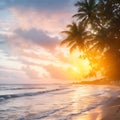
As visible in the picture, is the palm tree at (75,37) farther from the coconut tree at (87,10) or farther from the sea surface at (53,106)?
the sea surface at (53,106)

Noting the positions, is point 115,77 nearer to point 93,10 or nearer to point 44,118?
point 93,10

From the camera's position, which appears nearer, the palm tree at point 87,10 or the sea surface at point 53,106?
the sea surface at point 53,106

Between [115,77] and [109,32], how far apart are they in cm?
398

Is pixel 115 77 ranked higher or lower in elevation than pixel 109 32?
lower

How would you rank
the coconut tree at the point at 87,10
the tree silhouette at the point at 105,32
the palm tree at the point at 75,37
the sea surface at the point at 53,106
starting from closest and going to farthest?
1. the sea surface at the point at 53,106
2. the tree silhouette at the point at 105,32
3. the coconut tree at the point at 87,10
4. the palm tree at the point at 75,37

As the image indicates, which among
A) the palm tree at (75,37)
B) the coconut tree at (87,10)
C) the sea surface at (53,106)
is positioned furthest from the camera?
the palm tree at (75,37)

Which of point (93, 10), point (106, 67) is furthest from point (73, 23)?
point (106, 67)

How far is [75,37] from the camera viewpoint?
1554 inches

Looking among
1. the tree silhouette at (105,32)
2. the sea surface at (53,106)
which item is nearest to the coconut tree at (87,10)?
the tree silhouette at (105,32)

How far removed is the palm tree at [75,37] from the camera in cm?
3925

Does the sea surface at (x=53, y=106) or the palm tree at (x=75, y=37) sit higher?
the palm tree at (x=75, y=37)

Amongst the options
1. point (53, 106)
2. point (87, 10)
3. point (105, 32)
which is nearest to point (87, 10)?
point (87, 10)

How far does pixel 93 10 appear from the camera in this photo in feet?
103

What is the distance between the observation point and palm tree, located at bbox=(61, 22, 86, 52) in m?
39.2
